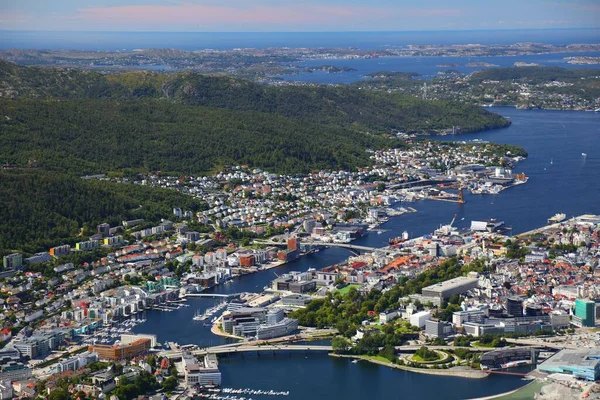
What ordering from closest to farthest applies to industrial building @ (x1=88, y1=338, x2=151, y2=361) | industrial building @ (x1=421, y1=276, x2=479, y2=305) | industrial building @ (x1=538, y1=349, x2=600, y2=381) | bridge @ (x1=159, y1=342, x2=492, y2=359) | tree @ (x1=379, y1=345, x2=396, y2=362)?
1. industrial building @ (x1=538, y1=349, x2=600, y2=381)
2. tree @ (x1=379, y1=345, x2=396, y2=362)
3. industrial building @ (x1=88, y1=338, x2=151, y2=361)
4. bridge @ (x1=159, y1=342, x2=492, y2=359)
5. industrial building @ (x1=421, y1=276, x2=479, y2=305)

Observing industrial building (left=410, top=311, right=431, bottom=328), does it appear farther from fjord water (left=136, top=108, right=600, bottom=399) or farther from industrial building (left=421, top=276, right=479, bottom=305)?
fjord water (left=136, top=108, right=600, bottom=399)

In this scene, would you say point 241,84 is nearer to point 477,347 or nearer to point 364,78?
point 364,78

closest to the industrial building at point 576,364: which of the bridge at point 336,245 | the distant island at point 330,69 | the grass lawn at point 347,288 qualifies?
the grass lawn at point 347,288

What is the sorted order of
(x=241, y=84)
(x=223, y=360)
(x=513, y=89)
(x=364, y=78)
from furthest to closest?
(x=364, y=78), (x=513, y=89), (x=241, y=84), (x=223, y=360)

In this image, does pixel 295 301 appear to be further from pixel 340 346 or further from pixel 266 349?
pixel 340 346

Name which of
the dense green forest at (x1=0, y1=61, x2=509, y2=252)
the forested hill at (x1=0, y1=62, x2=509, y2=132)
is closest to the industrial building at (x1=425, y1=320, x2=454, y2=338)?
the dense green forest at (x1=0, y1=61, x2=509, y2=252)

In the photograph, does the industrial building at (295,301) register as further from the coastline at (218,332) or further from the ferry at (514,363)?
the ferry at (514,363)

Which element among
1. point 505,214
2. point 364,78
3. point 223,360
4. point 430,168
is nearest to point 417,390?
point 223,360

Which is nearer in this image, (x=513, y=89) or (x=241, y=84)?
(x=241, y=84)

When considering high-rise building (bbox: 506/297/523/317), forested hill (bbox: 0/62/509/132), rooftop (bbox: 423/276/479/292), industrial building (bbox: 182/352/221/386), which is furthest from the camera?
forested hill (bbox: 0/62/509/132)
